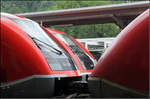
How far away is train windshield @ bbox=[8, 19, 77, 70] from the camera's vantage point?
4.82m

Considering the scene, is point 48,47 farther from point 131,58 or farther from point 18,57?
point 131,58

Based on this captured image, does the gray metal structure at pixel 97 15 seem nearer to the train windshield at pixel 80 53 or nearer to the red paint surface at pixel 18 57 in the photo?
the train windshield at pixel 80 53

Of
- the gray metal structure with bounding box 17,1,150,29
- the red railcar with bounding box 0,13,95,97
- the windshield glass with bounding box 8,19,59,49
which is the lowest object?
the red railcar with bounding box 0,13,95,97

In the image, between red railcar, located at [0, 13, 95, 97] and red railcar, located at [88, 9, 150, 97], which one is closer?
red railcar, located at [88, 9, 150, 97]

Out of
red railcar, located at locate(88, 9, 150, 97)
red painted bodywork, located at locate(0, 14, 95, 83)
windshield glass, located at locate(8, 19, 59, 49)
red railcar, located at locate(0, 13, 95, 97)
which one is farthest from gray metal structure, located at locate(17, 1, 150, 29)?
red railcar, located at locate(88, 9, 150, 97)

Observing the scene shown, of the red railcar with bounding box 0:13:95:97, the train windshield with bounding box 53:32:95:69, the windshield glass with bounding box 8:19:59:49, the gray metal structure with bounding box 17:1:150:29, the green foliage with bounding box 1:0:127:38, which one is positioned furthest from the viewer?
the green foliage with bounding box 1:0:127:38

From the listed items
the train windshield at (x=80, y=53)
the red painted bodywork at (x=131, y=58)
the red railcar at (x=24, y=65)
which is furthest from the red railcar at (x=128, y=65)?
the train windshield at (x=80, y=53)

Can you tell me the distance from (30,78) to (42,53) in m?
0.58

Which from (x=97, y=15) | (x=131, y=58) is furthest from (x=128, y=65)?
(x=97, y=15)

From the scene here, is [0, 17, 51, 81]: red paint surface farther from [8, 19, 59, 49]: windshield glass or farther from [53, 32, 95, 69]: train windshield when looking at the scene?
[53, 32, 95, 69]: train windshield

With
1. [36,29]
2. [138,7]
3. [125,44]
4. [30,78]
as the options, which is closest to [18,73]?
[30,78]

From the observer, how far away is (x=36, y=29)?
5379mm

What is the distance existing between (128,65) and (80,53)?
3219 mm

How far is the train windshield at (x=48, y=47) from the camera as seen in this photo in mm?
4824
